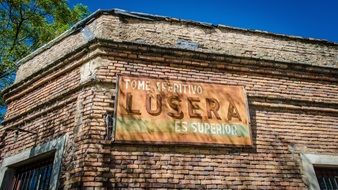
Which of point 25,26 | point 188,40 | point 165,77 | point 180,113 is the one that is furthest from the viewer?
point 25,26

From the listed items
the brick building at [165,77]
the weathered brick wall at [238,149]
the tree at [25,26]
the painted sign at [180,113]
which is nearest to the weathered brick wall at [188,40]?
the brick building at [165,77]

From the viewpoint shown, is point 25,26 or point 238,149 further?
point 25,26

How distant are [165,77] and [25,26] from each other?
Result: 925cm

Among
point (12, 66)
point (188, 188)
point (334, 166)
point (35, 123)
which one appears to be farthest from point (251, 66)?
point (12, 66)

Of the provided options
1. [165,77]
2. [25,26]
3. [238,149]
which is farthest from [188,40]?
[25,26]

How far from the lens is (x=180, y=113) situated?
17.0 feet

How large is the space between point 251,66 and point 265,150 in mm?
1810

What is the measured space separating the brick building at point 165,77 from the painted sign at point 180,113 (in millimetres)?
138

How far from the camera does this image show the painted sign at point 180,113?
486cm

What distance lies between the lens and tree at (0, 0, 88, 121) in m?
11.3

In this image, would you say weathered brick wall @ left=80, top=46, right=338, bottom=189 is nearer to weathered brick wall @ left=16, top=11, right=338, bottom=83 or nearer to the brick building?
the brick building

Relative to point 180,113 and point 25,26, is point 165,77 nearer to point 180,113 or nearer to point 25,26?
point 180,113

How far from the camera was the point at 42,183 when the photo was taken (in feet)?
16.8

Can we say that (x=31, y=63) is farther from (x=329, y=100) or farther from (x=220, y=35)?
(x=329, y=100)
